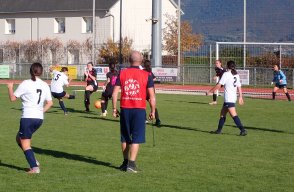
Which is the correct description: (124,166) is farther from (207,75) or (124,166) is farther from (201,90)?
(207,75)

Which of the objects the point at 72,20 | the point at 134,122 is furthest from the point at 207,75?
the point at 134,122

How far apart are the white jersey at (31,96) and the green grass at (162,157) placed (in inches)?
41.1

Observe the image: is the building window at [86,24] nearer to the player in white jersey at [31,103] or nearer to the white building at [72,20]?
the white building at [72,20]

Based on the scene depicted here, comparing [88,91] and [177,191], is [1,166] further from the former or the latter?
[88,91]

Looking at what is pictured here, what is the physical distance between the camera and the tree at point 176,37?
60094 millimetres

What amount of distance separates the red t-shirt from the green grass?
121 centimetres

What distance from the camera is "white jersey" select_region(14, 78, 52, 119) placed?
36.4 ft

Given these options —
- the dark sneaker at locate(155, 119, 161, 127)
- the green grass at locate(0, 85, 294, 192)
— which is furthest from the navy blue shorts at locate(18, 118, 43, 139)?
the dark sneaker at locate(155, 119, 161, 127)

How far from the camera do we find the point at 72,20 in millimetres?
65250

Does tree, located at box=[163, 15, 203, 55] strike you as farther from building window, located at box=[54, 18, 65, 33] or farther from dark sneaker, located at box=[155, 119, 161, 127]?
dark sneaker, located at box=[155, 119, 161, 127]

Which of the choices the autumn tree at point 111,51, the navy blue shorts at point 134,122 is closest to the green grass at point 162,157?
the navy blue shorts at point 134,122

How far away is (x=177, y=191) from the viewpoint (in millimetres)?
9953

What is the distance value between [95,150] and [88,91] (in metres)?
10.1

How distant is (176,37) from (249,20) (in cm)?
919
